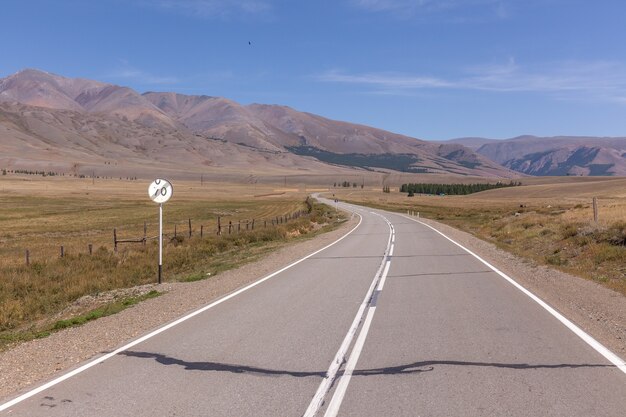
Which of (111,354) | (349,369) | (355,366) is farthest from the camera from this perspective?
(111,354)

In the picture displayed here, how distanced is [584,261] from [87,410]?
16.2 metres

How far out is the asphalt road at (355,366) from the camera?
5.89 m

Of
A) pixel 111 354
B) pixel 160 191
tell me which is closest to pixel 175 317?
pixel 111 354

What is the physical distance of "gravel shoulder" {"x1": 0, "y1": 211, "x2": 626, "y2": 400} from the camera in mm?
7711

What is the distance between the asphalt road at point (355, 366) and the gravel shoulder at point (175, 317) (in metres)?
0.51

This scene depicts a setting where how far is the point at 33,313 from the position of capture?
1513 cm

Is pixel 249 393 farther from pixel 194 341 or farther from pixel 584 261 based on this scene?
pixel 584 261

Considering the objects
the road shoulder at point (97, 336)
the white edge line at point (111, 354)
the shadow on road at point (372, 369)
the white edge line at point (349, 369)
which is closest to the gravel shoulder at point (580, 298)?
the shadow on road at point (372, 369)

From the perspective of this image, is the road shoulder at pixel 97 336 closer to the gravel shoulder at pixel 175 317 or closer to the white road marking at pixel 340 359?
the gravel shoulder at pixel 175 317

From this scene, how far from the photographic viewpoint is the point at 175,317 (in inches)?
419

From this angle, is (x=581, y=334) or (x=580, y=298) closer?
(x=581, y=334)

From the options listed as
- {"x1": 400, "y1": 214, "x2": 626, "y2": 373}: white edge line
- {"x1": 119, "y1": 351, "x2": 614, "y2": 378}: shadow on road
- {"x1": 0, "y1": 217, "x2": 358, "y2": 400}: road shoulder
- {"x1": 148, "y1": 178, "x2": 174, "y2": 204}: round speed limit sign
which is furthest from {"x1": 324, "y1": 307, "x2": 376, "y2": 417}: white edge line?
{"x1": 148, "y1": 178, "x2": 174, "y2": 204}: round speed limit sign

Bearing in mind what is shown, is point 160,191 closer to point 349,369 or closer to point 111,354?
point 111,354

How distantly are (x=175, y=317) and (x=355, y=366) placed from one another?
4.60 meters
